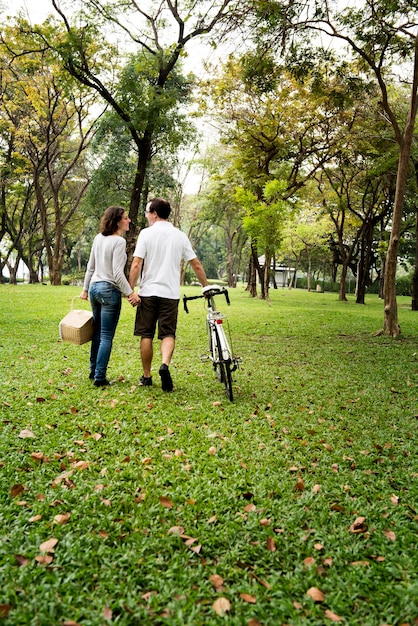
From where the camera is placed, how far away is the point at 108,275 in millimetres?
4965

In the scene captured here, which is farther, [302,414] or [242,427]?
[302,414]

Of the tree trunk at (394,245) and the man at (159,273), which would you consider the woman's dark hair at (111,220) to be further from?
the tree trunk at (394,245)

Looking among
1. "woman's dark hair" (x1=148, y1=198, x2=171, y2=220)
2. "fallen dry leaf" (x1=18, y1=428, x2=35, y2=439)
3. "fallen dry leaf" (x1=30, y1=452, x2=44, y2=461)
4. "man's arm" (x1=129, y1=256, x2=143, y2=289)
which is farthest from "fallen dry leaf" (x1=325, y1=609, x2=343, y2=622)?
"woman's dark hair" (x1=148, y1=198, x2=171, y2=220)

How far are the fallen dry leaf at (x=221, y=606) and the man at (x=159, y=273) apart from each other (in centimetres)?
305

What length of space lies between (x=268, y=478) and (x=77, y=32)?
14.0 metres

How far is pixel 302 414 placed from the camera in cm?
473

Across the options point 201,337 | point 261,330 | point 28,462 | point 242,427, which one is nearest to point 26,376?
point 28,462

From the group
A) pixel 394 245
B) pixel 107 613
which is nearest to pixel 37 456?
pixel 107 613

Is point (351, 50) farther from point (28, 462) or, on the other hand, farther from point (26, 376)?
point (28, 462)

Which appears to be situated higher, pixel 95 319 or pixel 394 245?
pixel 394 245

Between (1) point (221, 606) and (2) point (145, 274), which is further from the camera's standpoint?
(2) point (145, 274)

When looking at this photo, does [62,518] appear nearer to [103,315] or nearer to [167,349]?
[167,349]

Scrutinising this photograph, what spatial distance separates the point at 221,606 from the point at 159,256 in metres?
3.51

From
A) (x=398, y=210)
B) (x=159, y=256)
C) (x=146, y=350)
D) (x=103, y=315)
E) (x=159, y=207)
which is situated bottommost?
(x=146, y=350)
